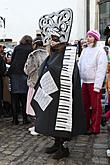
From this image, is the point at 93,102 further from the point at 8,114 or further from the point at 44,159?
the point at 8,114

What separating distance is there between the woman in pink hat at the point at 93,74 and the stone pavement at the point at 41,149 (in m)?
0.39

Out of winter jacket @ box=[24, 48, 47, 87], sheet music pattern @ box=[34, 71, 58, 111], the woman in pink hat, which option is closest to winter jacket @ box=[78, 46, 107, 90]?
the woman in pink hat

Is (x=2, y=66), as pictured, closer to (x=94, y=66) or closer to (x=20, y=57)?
(x=20, y=57)

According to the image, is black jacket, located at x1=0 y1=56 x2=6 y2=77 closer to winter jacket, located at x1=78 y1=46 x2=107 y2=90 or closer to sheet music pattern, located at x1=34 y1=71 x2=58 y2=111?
winter jacket, located at x1=78 y1=46 x2=107 y2=90

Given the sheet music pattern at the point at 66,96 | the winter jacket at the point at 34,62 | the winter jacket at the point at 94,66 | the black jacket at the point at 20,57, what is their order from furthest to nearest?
the black jacket at the point at 20,57
the winter jacket at the point at 34,62
the winter jacket at the point at 94,66
the sheet music pattern at the point at 66,96

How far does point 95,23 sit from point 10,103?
42.2 ft

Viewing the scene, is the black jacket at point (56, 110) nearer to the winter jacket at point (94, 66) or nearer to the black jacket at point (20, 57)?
the winter jacket at point (94, 66)

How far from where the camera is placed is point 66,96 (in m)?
5.31

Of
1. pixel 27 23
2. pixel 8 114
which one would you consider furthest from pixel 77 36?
pixel 8 114

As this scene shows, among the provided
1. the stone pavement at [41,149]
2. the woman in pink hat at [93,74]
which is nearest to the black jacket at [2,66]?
the stone pavement at [41,149]

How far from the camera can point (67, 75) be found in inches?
208

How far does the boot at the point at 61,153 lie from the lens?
18.0ft

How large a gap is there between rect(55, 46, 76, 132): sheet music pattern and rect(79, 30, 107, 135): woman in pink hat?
3.84 ft

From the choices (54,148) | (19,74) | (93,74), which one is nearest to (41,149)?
(54,148)
